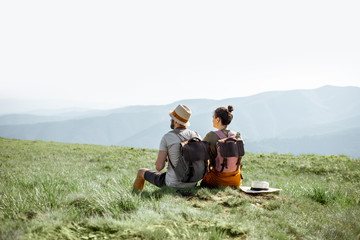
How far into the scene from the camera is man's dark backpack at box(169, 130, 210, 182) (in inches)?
228

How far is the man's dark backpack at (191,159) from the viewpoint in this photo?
5.79m

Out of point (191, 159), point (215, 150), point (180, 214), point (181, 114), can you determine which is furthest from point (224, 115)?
point (180, 214)

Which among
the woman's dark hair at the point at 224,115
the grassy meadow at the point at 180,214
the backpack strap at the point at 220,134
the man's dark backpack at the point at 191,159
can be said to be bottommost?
the grassy meadow at the point at 180,214

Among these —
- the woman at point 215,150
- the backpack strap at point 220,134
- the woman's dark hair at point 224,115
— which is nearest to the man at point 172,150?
the woman at point 215,150

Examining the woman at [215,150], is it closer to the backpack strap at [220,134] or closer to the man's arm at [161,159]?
the backpack strap at [220,134]

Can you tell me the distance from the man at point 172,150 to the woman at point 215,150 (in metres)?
0.48

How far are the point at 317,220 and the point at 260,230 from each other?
5.37ft

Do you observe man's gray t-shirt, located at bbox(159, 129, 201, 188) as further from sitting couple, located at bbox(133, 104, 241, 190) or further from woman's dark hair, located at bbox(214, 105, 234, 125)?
woman's dark hair, located at bbox(214, 105, 234, 125)

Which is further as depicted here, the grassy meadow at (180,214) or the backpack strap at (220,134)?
the backpack strap at (220,134)

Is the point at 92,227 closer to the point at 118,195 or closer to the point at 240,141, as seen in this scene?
the point at 118,195

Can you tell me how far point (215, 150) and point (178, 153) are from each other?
3.50 ft

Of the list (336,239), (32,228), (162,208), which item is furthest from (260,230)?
(32,228)

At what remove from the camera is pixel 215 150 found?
6590 mm

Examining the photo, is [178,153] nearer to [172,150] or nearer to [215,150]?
[172,150]
